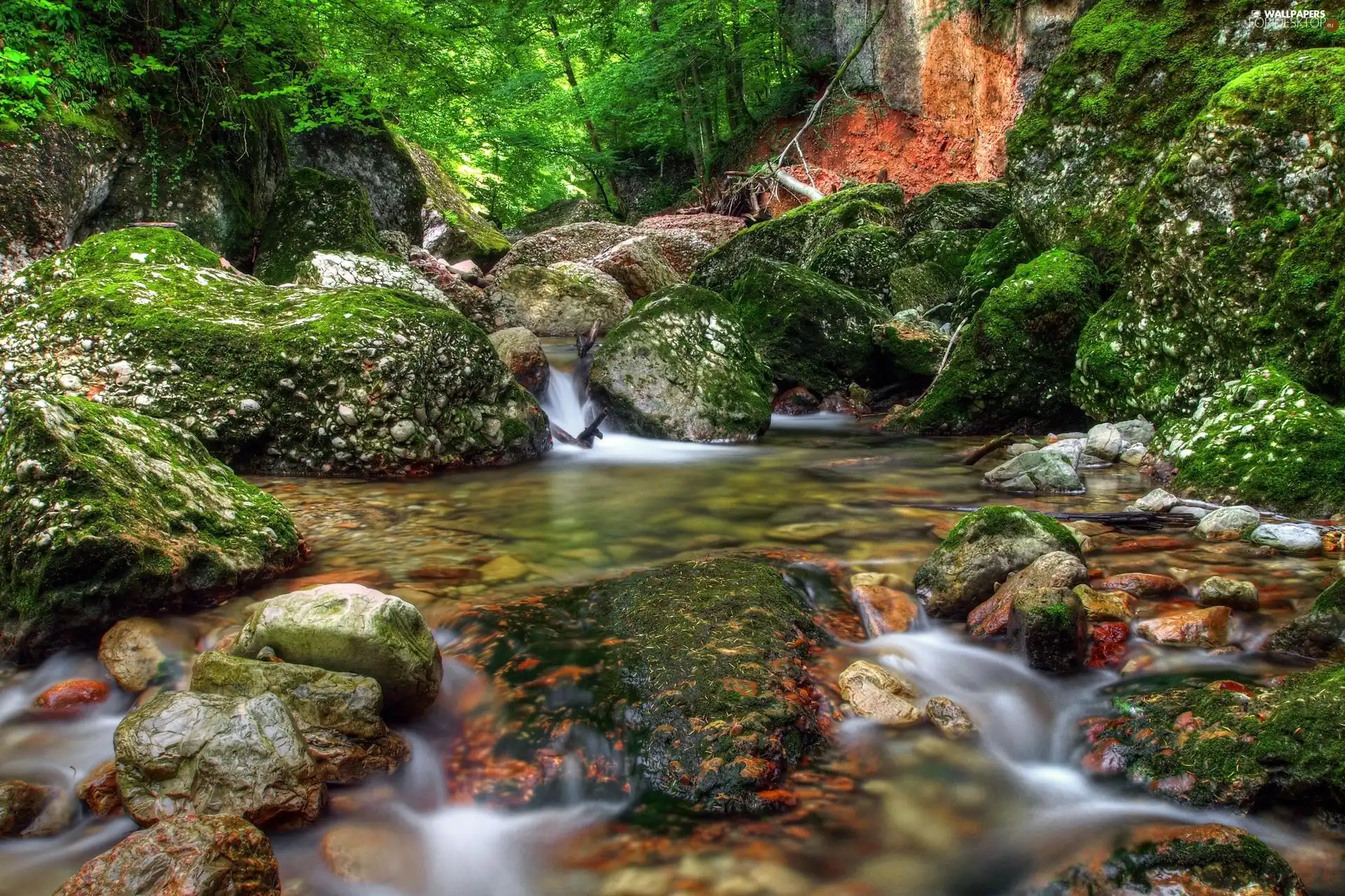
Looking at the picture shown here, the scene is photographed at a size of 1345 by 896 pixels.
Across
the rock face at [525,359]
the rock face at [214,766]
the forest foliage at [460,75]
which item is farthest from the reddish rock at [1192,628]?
the forest foliage at [460,75]

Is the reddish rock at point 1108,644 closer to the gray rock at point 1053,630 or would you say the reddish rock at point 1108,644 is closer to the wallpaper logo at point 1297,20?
the gray rock at point 1053,630

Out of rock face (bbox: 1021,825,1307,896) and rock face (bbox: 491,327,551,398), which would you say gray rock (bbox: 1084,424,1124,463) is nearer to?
rock face (bbox: 1021,825,1307,896)

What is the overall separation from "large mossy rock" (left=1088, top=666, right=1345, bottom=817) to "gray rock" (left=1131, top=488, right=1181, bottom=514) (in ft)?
6.14

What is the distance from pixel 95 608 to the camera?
2.83m

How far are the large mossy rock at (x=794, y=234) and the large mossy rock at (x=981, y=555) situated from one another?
300 inches

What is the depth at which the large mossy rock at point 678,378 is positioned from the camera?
714 centimetres

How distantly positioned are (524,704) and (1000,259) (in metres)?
7.38

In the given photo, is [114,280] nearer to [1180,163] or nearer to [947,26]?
[1180,163]

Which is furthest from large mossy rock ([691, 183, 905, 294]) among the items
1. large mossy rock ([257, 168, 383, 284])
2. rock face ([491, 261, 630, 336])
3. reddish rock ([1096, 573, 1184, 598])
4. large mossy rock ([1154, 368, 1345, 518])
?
reddish rock ([1096, 573, 1184, 598])

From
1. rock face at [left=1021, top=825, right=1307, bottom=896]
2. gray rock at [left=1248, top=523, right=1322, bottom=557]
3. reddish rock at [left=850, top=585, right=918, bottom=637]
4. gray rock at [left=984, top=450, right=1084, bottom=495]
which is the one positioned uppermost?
gray rock at [left=984, top=450, right=1084, bottom=495]

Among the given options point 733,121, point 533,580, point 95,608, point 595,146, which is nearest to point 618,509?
point 533,580

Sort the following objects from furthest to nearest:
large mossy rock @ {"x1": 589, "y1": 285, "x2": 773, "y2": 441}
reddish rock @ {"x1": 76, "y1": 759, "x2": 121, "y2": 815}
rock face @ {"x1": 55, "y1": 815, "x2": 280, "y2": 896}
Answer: large mossy rock @ {"x1": 589, "y1": 285, "x2": 773, "y2": 441} → reddish rock @ {"x1": 76, "y1": 759, "x2": 121, "y2": 815} → rock face @ {"x1": 55, "y1": 815, "x2": 280, "y2": 896}

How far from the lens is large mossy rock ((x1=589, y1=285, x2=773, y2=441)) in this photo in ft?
23.4

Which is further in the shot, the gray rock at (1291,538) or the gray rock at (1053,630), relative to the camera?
the gray rock at (1291,538)
